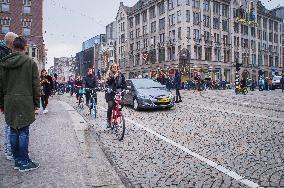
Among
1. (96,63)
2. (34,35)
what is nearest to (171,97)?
(34,35)

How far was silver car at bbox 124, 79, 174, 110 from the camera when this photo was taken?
43.6ft

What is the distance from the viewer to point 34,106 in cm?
491

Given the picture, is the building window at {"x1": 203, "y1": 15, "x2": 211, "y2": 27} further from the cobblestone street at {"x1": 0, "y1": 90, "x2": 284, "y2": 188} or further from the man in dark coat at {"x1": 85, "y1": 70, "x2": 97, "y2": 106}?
the cobblestone street at {"x1": 0, "y1": 90, "x2": 284, "y2": 188}

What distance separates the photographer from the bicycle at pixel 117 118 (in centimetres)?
763

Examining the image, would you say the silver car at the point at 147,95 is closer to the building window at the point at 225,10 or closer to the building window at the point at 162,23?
the building window at the point at 162,23

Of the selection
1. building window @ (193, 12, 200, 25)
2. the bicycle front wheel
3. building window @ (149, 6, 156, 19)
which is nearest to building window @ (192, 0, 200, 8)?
building window @ (193, 12, 200, 25)

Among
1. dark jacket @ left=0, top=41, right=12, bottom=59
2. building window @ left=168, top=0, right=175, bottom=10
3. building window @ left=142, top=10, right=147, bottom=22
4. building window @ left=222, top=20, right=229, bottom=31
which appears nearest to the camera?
dark jacket @ left=0, top=41, right=12, bottom=59

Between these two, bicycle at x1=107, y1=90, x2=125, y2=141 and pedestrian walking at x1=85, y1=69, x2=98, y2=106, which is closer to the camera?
bicycle at x1=107, y1=90, x2=125, y2=141

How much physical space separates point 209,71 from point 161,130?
168 ft

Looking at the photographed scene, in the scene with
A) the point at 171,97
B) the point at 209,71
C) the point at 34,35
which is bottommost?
the point at 171,97

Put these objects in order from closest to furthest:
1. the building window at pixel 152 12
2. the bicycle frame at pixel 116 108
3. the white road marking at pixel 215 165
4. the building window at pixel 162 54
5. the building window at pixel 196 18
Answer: the white road marking at pixel 215 165
the bicycle frame at pixel 116 108
the building window at pixel 196 18
the building window at pixel 162 54
the building window at pixel 152 12

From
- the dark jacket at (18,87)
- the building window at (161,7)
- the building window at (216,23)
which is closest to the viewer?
the dark jacket at (18,87)

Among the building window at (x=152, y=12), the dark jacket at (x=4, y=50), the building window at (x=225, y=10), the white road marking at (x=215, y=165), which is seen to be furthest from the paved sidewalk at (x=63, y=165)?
the building window at (x=225, y=10)

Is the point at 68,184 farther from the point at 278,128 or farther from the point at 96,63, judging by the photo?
the point at 96,63
